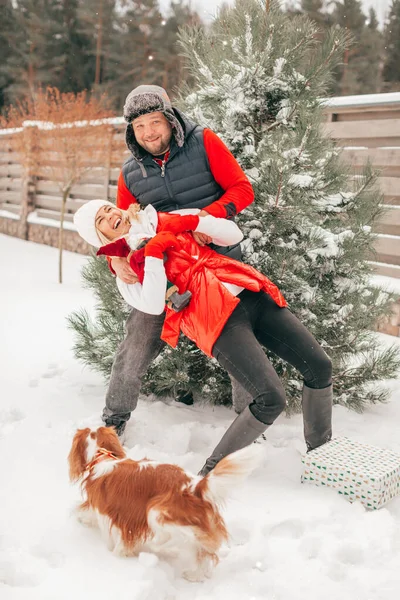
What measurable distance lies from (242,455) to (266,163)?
1848mm

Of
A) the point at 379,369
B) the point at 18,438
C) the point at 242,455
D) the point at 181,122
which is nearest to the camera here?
the point at 242,455

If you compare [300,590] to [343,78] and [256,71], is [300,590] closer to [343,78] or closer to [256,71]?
[256,71]

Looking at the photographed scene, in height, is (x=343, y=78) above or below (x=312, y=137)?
above

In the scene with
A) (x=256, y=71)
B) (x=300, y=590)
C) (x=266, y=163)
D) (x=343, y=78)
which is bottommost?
(x=300, y=590)

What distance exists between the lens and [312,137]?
318cm

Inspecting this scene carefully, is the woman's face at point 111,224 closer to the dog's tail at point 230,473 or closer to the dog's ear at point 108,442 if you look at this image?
the dog's ear at point 108,442

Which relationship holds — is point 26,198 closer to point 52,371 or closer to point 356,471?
point 52,371

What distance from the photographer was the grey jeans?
3.00m

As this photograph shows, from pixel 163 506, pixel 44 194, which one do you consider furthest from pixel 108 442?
pixel 44 194

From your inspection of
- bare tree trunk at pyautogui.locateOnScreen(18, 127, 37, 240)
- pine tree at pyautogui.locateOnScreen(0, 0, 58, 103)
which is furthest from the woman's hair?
pine tree at pyautogui.locateOnScreen(0, 0, 58, 103)

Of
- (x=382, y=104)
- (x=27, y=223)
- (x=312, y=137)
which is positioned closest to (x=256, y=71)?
(x=312, y=137)

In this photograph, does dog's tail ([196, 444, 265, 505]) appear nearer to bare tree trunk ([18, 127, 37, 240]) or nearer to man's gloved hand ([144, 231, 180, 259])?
man's gloved hand ([144, 231, 180, 259])

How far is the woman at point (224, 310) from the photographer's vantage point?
101 inches

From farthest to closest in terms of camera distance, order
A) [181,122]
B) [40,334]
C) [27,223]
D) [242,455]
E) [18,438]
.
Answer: [27,223] < [40,334] < [18,438] < [181,122] < [242,455]
